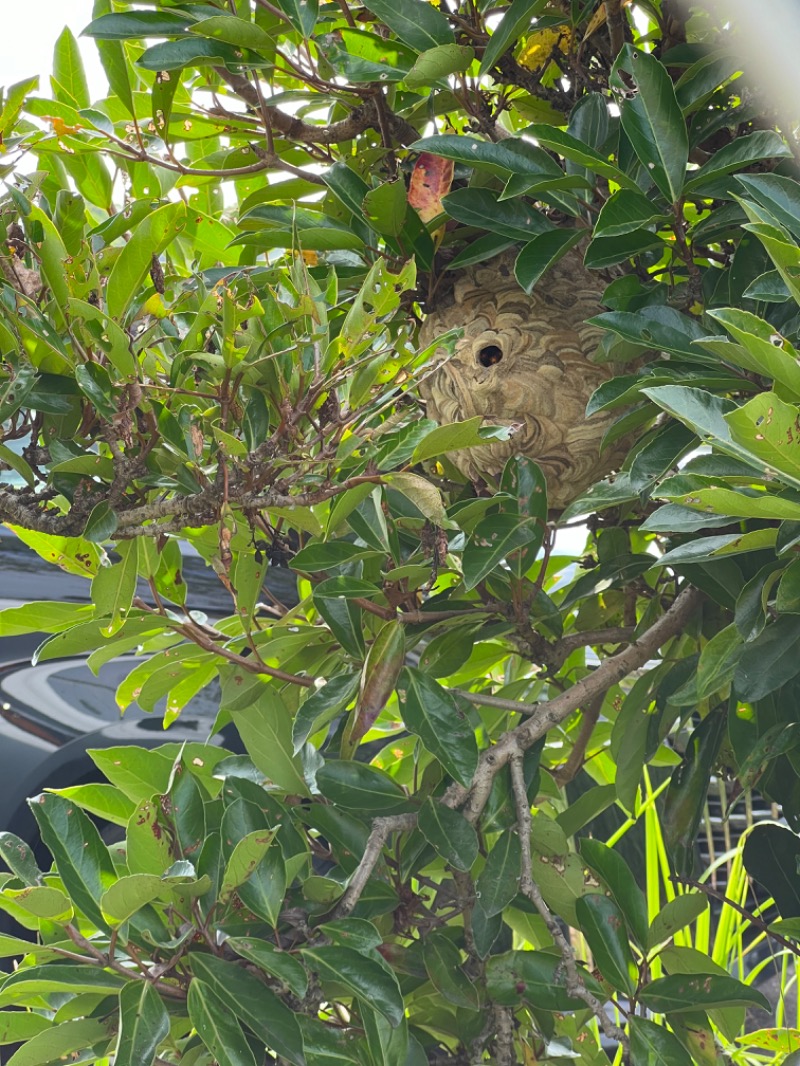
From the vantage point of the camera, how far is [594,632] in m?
0.98

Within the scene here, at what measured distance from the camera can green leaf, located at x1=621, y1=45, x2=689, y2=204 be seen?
73 centimetres

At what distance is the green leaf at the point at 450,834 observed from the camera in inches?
30.9

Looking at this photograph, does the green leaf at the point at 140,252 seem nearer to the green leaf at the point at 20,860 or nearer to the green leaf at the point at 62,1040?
the green leaf at the point at 20,860

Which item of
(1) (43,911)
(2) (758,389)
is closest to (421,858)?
(1) (43,911)

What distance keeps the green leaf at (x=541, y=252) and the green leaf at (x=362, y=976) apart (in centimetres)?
49


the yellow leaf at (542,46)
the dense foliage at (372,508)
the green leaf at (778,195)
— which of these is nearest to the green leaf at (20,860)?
the dense foliage at (372,508)

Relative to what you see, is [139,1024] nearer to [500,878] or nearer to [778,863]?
[500,878]

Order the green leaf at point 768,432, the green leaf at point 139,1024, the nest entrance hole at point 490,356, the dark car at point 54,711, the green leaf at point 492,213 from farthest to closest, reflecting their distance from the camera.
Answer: the dark car at point 54,711 → the nest entrance hole at point 490,356 → the green leaf at point 492,213 → the green leaf at point 139,1024 → the green leaf at point 768,432

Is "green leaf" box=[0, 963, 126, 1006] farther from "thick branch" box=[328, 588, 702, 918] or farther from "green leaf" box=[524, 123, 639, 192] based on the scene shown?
"green leaf" box=[524, 123, 639, 192]

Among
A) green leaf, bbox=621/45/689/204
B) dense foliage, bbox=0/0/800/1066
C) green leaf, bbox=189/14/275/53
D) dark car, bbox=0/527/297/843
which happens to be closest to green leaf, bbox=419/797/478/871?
dense foliage, bbox=0/0/800/1066

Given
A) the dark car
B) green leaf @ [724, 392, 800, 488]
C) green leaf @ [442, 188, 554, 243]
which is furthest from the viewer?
the dark car

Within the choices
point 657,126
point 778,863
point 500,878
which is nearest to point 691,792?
point 778,863

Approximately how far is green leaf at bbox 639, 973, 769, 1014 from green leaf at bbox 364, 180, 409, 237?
639 millimetres

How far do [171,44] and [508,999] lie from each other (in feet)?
2.51
